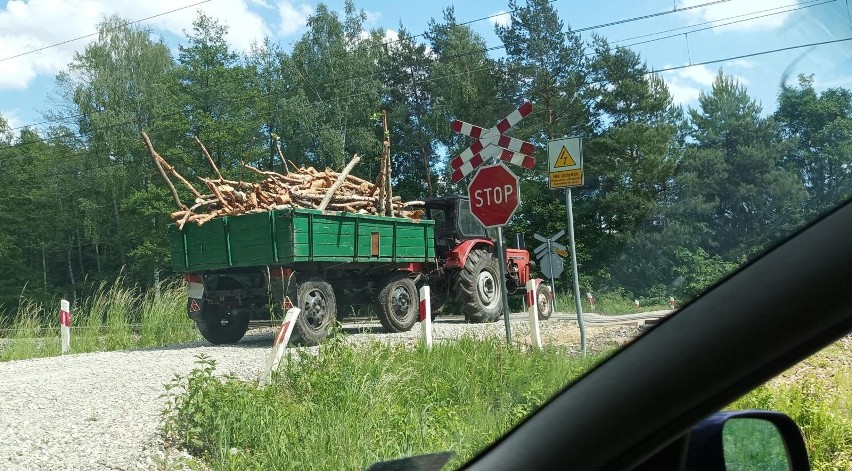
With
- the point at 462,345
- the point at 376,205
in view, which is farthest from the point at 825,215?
the point at 376,205

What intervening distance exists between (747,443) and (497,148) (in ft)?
23.6

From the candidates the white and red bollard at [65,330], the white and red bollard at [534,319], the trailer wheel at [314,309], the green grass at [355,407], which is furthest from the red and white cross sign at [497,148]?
the white and red bollard at [65,330]

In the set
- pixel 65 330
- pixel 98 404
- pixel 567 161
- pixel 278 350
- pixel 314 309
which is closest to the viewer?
pixel 567 161

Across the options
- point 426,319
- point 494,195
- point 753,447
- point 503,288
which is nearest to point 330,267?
point 426,319

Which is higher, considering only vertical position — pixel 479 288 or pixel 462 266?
pixel 462 266

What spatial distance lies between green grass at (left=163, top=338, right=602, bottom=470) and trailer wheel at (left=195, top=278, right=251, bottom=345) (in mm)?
6051

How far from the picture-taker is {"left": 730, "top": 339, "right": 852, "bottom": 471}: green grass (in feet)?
4.38

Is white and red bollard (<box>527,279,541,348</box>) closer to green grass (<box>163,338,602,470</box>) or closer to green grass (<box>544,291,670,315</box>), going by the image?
green grass (<box>163,338,602,470</box>)

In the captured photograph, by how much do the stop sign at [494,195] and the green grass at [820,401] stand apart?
6299 mm

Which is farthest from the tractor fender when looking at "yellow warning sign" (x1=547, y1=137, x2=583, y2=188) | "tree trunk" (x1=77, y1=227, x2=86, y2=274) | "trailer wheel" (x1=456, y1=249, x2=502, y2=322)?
"tree trunk" (x1=77, y1=227, x2=86, y2=274)

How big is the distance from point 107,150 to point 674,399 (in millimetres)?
46341

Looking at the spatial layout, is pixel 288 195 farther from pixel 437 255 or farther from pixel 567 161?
pixel 567 161

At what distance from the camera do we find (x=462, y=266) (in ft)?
46.6

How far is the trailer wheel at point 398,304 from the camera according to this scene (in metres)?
12.9
